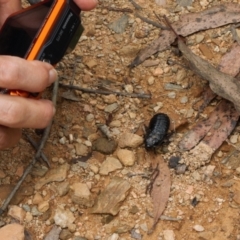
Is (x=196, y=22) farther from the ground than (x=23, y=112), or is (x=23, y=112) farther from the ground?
(x=23, y=112)

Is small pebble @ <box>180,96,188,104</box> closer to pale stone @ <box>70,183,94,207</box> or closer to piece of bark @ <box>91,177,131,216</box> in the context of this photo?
piece of bark @ <box>91,177,131,216</box>

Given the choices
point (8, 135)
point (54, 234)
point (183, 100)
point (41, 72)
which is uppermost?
point (41, 72)

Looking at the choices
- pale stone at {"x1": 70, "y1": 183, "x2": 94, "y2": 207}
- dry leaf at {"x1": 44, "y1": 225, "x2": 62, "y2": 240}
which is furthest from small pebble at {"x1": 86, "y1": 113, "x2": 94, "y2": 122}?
dry leaf at {"x1": 44, "y1": 225, "x2": 62, "y2": 240}

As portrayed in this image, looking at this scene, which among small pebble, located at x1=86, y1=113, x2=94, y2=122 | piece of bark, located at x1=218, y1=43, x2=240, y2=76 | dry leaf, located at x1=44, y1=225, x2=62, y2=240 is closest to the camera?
dry leaf, located at x1=44, y1=225, x2=62, y2=240

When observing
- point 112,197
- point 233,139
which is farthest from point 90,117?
point 233,139

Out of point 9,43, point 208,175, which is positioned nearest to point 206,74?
point 208,175

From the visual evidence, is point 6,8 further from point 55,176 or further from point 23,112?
point 55,176

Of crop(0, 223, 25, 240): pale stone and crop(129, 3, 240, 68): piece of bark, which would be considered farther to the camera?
crop(129, 3, 240, 68): piece of bark

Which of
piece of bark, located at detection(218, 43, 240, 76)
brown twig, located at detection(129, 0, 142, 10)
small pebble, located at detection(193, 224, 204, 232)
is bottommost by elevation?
small pebble, located at detection(193, 224, 204, 232)
